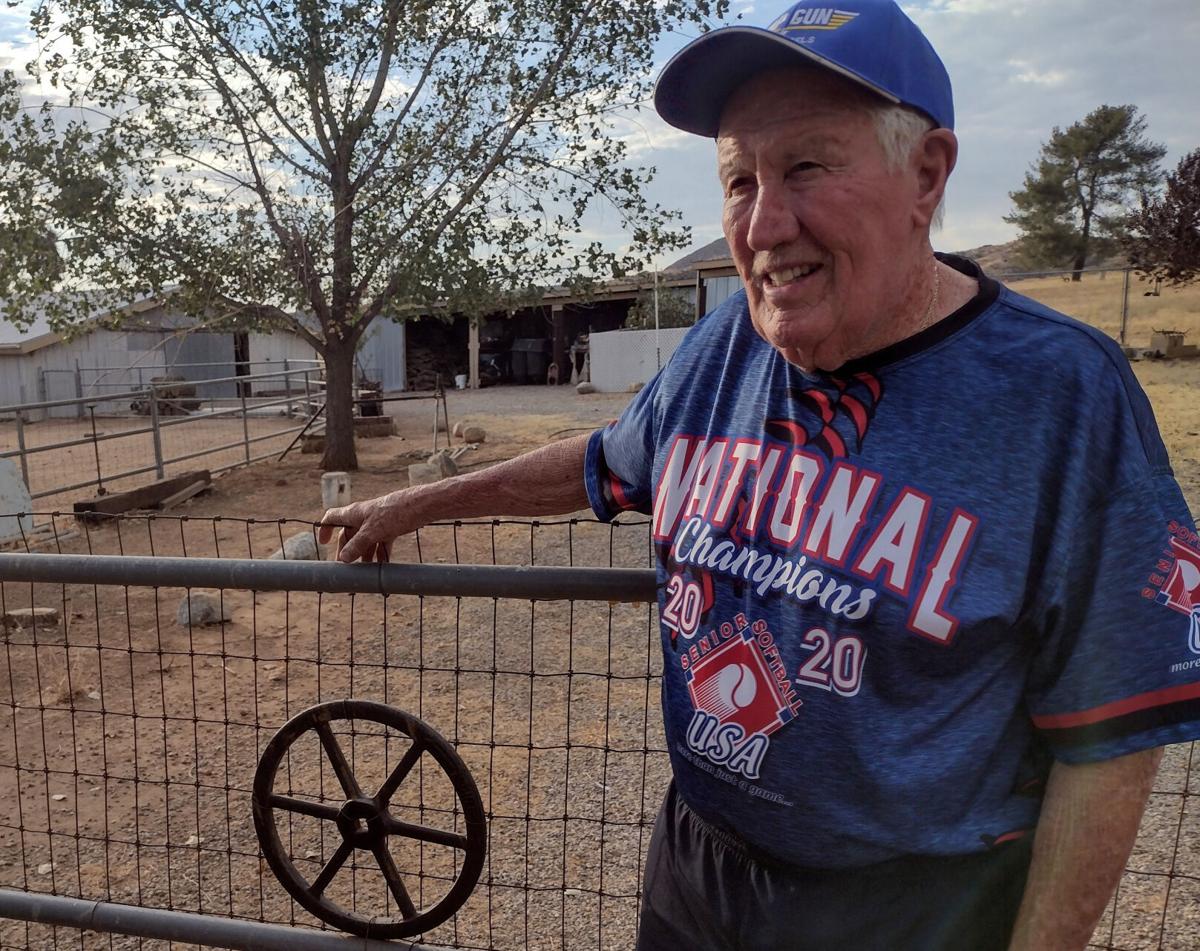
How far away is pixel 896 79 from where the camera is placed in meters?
1.25

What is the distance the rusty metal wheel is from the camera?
205cm

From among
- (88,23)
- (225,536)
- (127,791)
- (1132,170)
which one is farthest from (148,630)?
(1132,170)

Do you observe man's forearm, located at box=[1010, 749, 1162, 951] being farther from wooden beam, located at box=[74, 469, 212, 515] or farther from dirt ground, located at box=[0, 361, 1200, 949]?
wooden beam, located at box=[74, 469, 212, 515]

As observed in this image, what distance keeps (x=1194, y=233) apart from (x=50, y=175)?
2322cm

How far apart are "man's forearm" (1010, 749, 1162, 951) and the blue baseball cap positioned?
86 cm

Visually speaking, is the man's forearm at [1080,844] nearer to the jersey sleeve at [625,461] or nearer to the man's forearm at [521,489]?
the jersey sleeve at [625,461]

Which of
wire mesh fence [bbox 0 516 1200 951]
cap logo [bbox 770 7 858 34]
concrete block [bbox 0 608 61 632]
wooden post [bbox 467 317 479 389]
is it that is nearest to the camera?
cap logo [bbox 770 7 858 34]

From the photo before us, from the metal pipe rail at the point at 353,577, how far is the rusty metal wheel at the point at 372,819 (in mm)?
266

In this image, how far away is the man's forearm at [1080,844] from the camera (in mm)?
1232

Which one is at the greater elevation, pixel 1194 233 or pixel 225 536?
pixel 1194 233

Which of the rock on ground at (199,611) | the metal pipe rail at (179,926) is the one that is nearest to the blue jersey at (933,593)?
the metal pipe rail at (179,926)

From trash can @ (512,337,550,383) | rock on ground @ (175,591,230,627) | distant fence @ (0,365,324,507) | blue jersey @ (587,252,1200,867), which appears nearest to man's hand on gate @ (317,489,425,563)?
blue jersey @ (587,252,1200,867)

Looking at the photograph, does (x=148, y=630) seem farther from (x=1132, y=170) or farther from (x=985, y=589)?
(x=1132, y=170)

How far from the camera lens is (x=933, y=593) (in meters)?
1.25
